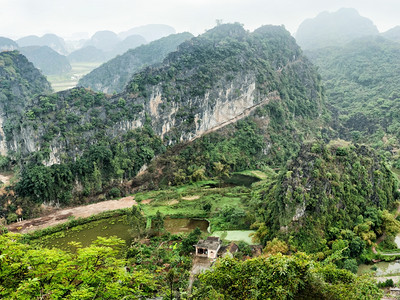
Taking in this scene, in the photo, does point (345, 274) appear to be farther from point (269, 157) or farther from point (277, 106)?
point (277, 106)

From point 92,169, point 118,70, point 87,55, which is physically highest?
point 87,55

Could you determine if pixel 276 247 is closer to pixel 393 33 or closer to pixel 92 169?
pixel 92 169

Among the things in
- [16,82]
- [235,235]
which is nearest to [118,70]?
[16,82]

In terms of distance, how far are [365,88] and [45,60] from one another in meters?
106

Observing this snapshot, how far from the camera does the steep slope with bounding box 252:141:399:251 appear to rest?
2306 cm

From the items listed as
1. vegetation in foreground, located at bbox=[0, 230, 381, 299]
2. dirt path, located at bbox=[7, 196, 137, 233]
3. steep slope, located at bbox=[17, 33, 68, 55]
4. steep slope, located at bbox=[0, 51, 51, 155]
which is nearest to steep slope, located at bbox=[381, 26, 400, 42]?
steep slope, located at bbox=[0, 51, 51, 155]

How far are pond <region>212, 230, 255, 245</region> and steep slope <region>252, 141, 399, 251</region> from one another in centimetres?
211

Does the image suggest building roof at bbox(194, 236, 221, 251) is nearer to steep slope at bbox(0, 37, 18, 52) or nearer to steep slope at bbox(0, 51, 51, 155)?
steep slope at bbox(0, 51, 51, 155)

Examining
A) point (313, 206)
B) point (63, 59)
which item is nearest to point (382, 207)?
point (313, 206)

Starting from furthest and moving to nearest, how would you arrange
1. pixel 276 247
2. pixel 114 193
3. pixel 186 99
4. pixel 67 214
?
pixel 186 99, pixel 114 193, pixel 67 214, pixel 276 247

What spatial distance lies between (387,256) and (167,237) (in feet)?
57.8

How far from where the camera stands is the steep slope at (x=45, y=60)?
10881 centimetres

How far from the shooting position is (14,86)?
2420 inches

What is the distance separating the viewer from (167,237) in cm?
2711
